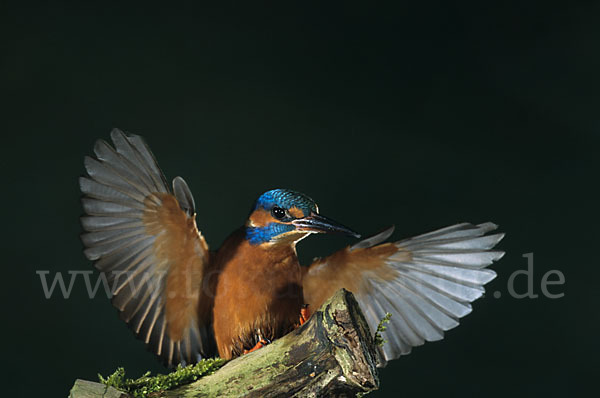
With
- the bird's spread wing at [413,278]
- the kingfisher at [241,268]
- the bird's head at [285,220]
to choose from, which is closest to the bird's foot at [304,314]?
the kingfisher at [241,268]

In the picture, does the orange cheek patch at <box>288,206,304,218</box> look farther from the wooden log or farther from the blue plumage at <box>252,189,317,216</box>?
the wooden log

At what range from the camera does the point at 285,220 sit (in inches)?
93.1

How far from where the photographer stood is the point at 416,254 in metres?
2.58

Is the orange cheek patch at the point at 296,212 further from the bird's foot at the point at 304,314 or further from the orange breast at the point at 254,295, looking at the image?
the bird's foot at the point at 304,314

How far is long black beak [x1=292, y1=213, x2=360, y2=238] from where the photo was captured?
2293mm

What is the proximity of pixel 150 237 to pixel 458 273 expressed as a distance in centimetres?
115

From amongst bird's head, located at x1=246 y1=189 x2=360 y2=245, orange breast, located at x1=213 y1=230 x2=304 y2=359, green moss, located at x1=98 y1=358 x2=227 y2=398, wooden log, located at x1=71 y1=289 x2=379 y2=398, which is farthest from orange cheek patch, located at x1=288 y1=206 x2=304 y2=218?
green moss, located at x1=98 y1=358 x2=227 y2=398

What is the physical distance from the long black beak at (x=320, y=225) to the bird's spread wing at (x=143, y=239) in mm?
375

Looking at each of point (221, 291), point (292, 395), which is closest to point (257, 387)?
point (292, 395)

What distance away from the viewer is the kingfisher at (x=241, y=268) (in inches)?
93.6

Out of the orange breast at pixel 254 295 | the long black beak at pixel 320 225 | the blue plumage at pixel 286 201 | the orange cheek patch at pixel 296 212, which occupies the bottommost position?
the orange breast at pixel 254 295

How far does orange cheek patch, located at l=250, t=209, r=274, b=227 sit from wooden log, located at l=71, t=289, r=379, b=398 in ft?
1.61

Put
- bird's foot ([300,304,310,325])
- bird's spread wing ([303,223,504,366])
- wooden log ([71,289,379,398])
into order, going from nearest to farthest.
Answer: wooden log ([71,289,379,398])
bird's foot ([300,304,310,325])
bird's spread wing ([303,223,504,366])

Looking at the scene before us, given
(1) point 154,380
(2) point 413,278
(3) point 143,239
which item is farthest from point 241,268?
(2) point 413,278
